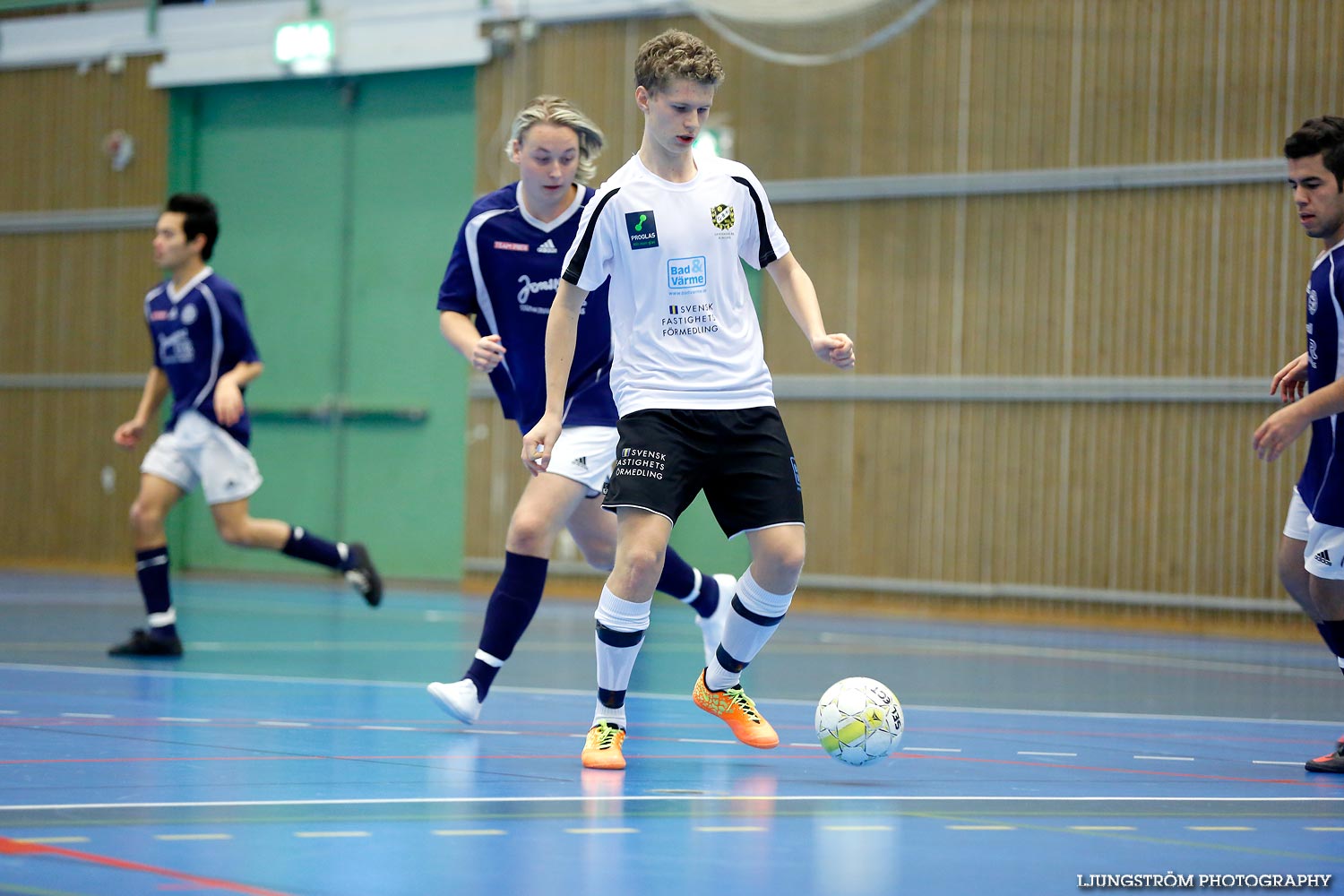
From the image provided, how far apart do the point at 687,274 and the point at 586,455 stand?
100 cm

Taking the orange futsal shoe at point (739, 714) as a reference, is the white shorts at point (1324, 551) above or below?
above

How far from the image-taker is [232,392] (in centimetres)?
712

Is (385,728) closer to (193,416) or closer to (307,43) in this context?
(193,416)

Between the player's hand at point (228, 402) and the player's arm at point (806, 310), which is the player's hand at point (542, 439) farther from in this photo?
the player's hand at point (228, 402)

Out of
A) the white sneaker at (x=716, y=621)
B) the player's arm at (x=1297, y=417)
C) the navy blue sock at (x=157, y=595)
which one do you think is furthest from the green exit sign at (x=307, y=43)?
the player's arm at (x=1297, y=417)

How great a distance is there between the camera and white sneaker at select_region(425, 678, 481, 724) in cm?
491

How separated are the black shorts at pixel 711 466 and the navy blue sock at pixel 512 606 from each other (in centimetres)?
86

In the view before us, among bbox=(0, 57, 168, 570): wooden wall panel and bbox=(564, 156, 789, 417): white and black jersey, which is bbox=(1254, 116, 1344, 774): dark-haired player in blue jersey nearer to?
bbox=(564, 156, 789, 417): white and black jersey

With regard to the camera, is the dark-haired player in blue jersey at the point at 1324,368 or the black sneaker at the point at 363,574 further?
the black sneaker at the point at 363,574

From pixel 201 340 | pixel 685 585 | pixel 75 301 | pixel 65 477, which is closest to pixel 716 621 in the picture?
pixel 685 585

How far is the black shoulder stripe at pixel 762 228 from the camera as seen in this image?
443 cm

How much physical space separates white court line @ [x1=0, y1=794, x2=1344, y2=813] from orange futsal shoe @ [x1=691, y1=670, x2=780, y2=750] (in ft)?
2.61

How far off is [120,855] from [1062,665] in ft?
20.1

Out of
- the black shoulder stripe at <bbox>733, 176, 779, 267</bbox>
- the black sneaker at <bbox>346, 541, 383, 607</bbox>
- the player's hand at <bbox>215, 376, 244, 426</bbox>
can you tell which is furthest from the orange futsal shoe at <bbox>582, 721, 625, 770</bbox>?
the black sneaker at <bbox>346, 541, 383, 607</bbox>
